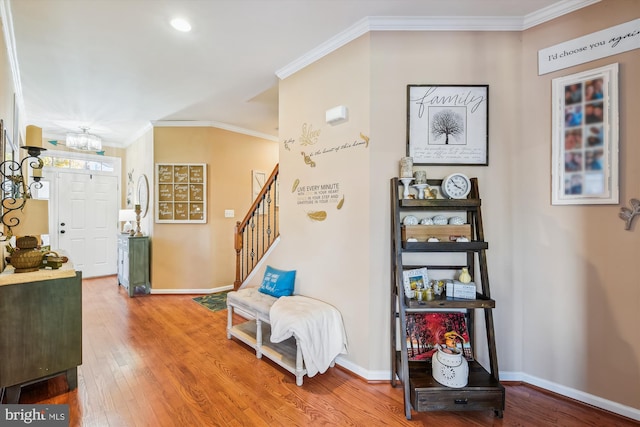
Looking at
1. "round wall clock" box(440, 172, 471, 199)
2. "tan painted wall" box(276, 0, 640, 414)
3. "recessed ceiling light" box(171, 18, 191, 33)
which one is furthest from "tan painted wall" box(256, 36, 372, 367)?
"recessed ceiling light" box(171, 18, 191, 33)

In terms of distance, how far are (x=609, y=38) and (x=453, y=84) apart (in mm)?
930

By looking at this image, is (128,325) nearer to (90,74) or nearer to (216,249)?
(216,249)

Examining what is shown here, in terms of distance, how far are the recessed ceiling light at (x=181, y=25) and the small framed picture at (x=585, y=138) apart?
278 centimetres

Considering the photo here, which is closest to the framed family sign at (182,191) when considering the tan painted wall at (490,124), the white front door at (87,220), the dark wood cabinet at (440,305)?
the white front door at (87,220)

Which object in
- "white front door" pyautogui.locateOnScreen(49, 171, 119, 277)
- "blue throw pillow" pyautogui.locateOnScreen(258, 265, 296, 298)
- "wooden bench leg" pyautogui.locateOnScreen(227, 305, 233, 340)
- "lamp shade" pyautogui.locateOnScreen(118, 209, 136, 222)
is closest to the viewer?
"blue throw pillow" pyautogui.locateOnScreen(258, 265, 296, 298)

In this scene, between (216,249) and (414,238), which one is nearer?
(414,238)

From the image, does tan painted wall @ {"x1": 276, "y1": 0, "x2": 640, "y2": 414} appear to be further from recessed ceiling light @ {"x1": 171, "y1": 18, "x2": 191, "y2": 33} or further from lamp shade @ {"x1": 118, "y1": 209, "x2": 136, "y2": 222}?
lamp shade @ {"x1": 118, "y1": 209, "x2": 136, "y2": 222}

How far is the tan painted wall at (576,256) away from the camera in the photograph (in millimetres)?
1726

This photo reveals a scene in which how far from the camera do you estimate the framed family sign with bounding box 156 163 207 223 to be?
173 inches

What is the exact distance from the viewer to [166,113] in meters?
4.04

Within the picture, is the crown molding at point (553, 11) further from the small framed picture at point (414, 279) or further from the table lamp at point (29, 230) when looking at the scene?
the table lamp at point (29, 230)

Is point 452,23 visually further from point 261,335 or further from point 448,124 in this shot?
point 261,335

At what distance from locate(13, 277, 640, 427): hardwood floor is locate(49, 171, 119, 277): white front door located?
3.34 meters

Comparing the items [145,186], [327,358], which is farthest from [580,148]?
[145,186]
